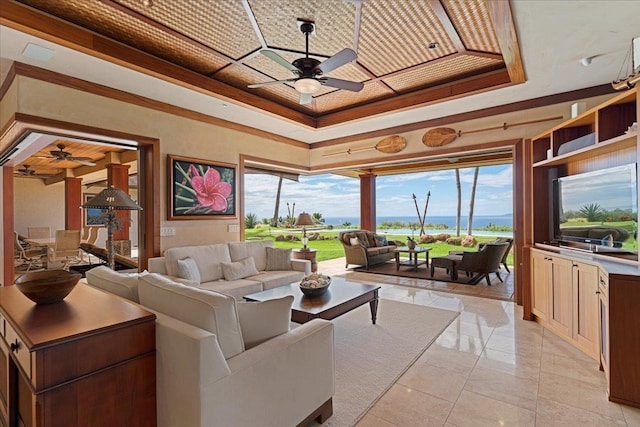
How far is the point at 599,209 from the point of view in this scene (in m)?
3.11

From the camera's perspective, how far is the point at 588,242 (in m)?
3.25

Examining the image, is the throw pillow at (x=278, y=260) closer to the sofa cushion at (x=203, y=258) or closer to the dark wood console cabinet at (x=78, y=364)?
the sofa cushion at (x=203, y=258)

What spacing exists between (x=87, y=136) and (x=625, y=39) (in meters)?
5.67

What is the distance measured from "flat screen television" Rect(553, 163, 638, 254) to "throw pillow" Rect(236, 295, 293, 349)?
10.2ft

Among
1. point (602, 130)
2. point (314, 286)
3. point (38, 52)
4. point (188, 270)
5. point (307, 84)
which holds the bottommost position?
point (314, 286)

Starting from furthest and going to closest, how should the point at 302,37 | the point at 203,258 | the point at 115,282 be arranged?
the point at 203,258 < the point at 302,37 < the point at 115,282

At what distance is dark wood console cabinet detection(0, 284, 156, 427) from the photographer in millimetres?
1248

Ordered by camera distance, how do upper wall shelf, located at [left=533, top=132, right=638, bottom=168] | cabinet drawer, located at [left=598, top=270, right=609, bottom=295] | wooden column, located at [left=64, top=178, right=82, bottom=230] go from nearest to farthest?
cabinet drawer, located at [left=598, top=270, right=609, bottom=295]
upper wall shelf, located at [left=533, top=132, right=638, bottom=168]
wooden column, located at [left=64, top=178, right=82, bottom=230]

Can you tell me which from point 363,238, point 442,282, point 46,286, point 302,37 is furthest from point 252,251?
point 442,282

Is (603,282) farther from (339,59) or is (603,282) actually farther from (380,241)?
(380,241)

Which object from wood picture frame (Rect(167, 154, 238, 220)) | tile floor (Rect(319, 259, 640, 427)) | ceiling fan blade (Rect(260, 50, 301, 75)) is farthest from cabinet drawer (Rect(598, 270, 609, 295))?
wood picture frame (Rect(167, 154, 238, 220))

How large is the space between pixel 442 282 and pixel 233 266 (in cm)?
401

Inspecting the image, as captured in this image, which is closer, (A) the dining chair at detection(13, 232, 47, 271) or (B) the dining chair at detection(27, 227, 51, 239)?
(A) the dining chair at detection(13, 232, 47, 271)

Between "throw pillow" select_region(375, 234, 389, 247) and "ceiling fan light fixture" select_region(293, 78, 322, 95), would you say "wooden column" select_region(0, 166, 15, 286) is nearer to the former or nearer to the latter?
"ceiling fan light fixture" select_region(293, 78, 322, 95)
